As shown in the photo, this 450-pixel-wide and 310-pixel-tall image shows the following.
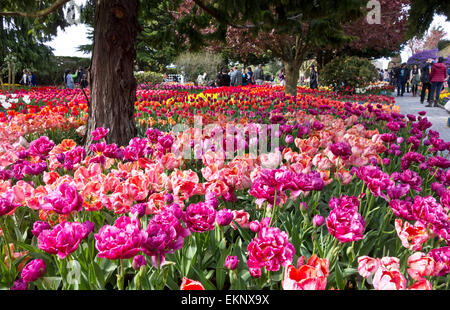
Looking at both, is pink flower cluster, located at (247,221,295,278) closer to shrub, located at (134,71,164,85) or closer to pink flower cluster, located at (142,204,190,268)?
pink flower cluster, located at (142,204,190,268)

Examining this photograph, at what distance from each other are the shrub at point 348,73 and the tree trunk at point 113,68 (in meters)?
13.4

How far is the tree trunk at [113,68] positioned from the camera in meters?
3.69

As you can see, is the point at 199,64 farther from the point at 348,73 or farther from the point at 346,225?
the point at 346,225

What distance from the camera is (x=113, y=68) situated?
3771 millimetres

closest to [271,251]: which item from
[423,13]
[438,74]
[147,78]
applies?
[423,13]

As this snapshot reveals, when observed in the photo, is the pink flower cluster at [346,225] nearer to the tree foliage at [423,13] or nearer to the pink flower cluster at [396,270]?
the pink flower cluster at [396,270]

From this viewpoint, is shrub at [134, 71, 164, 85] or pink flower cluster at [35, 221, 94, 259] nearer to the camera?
pink flower cluster at [35, 221, 94, 259]

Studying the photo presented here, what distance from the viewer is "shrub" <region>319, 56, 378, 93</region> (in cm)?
1600

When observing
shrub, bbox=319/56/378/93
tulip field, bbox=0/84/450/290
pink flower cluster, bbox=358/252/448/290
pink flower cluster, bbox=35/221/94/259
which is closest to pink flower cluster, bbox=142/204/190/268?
tulip field, bbox=0/84/450/290

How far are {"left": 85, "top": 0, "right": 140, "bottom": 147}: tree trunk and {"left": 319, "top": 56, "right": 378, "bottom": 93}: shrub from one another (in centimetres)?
1343

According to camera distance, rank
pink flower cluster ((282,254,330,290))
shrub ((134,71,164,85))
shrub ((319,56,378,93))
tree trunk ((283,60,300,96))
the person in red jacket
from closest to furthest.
Answer: pink flower cluster ((282,254,330,290)) → the person in red jacket → tree trunk ((283,60,300,96)) → shrub ((319,56,378,93)) → shrub ((134,71,164,85))
